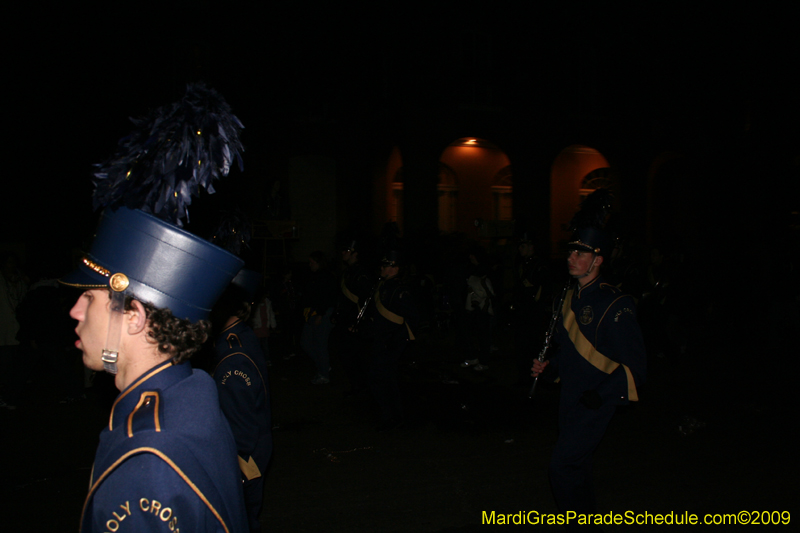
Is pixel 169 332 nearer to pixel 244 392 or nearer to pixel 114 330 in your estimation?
pixel 114 330

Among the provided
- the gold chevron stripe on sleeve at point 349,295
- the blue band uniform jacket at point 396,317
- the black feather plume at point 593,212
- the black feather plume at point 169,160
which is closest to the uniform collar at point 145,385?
the black feather plume at point 169,160

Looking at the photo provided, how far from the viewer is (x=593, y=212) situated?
5.20 meters

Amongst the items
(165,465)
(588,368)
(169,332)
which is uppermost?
(169,332)

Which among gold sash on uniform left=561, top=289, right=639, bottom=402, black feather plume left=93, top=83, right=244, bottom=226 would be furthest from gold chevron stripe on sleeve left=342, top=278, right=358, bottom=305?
black feather plume left=93, top=83, right=244, bottom=226

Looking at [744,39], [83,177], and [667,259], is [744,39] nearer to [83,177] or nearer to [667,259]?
[667,259]

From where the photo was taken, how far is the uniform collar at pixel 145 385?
150cm

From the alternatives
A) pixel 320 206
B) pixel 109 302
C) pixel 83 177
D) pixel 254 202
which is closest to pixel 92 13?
pixel 83 177

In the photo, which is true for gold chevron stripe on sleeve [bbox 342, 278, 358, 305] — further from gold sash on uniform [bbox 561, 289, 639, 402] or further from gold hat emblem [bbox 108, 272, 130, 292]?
gold hat emblem [bbox 108, 272, 130, 292]

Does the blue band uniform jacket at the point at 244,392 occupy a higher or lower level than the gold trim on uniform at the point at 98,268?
lower

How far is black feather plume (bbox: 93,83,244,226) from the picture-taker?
64.6 inches

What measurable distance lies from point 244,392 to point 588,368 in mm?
2141

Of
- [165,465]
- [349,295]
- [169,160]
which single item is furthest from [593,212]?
[165,465]

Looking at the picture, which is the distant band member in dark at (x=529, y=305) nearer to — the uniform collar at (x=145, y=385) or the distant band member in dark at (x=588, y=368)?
the distant band member in dark at (x=588, y=368)

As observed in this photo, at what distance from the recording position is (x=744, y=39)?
14633 millimetres
